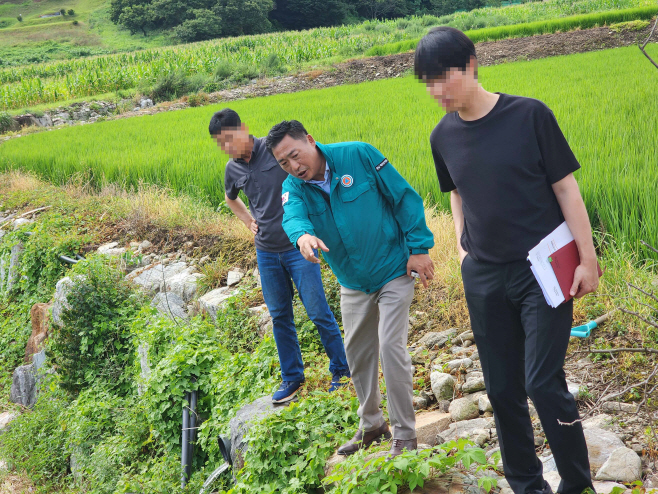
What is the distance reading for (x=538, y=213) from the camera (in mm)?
1808

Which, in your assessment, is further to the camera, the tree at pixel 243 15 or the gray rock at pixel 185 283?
the tree at pixel 243 15

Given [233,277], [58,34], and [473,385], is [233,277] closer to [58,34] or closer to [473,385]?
[473,385]

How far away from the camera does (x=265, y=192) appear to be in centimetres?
353

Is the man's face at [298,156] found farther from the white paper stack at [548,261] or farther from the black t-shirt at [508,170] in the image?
the white paper stack at [548,261]

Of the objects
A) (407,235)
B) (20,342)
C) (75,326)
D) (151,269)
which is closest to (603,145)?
(407,235)

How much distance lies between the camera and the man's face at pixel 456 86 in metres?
1.75

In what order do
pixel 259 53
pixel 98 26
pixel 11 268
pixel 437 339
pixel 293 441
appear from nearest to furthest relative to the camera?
pixel 293 441 < pixel 437 339 < pixel 11 268 < pixel 259 53 < pixel 98 26

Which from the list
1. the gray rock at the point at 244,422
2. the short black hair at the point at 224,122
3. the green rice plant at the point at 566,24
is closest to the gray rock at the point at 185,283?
the gray rock at the point at 244,422

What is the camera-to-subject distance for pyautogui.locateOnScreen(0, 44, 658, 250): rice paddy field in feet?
14.9

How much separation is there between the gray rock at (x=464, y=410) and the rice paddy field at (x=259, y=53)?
23.8 meters

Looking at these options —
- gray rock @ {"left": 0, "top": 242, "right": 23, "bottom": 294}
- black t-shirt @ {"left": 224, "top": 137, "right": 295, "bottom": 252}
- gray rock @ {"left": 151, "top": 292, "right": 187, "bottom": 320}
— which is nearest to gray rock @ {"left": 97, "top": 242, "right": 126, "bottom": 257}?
gray rock @ {"left": 151, "top": 292, "right": 187, "bottom": 320}

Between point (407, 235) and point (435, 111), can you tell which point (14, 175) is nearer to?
point (435, 111)

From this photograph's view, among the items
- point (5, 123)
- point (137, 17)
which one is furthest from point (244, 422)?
point (137, 17)

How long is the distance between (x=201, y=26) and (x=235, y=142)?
1996 inches
